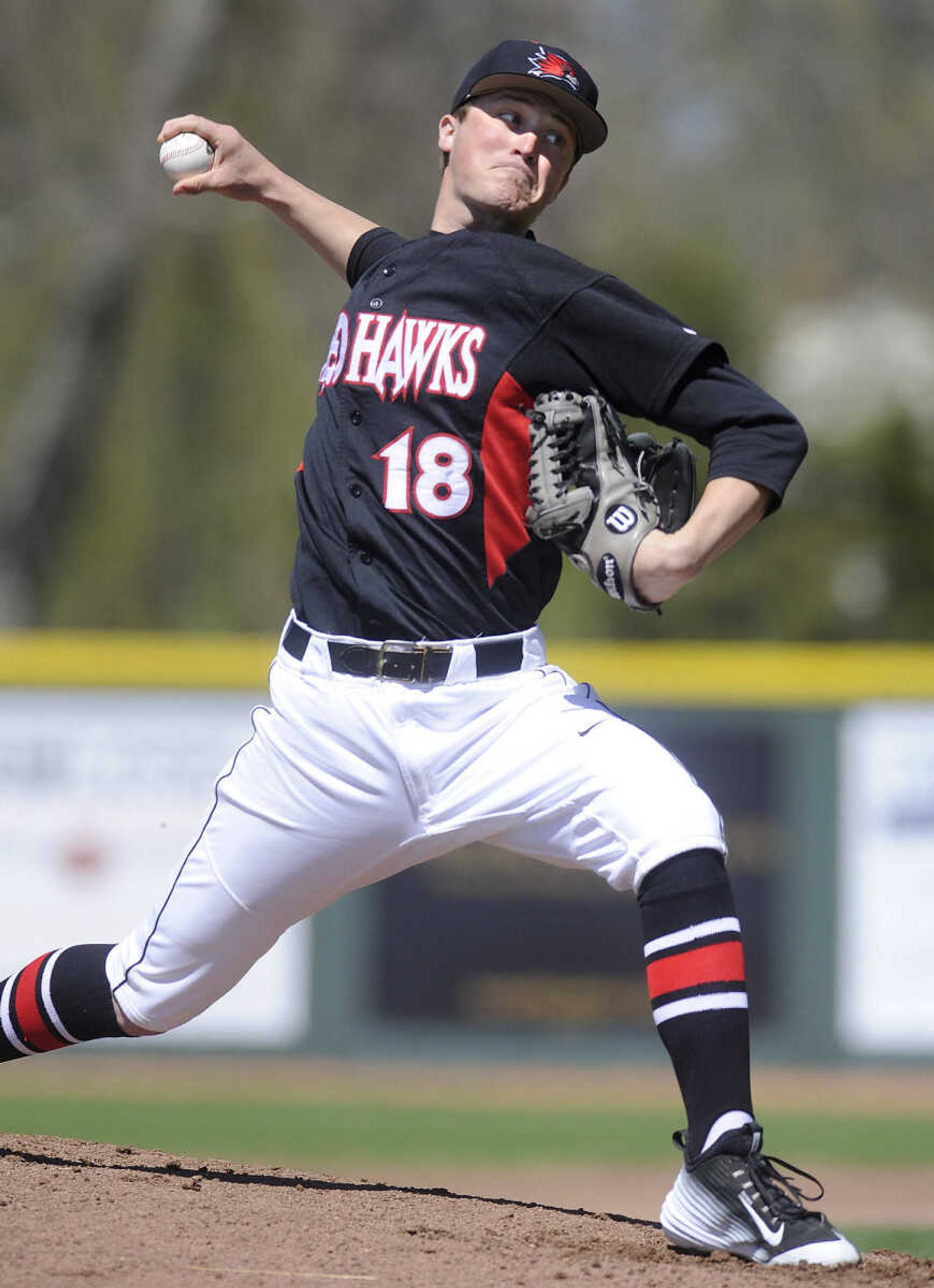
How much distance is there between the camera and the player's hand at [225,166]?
11.4 ft

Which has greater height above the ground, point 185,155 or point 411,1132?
point 185,155

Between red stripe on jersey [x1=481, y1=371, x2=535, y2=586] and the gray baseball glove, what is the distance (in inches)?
1.4

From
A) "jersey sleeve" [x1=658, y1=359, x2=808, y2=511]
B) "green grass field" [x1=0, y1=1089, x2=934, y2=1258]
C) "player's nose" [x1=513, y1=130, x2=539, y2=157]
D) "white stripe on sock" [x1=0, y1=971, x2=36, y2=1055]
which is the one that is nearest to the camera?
"jersey sleeve" [x1=658, y1=359, x2=808, y2=511]

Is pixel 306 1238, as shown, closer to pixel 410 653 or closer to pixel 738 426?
pixel 410 653

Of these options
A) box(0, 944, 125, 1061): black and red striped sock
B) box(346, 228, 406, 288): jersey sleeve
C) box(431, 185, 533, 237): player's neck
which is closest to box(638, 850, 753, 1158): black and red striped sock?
box(0, 944, 125, 1061): black and red striped sock

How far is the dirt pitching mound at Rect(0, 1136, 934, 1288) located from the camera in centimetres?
279

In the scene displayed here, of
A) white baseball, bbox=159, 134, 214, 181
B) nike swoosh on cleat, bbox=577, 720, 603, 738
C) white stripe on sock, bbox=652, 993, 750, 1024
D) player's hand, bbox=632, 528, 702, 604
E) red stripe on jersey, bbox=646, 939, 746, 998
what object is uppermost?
white baseball, bbox=159, 134, 214, 181

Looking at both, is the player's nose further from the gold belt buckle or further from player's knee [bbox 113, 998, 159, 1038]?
player's knee [bbox 113, 998, 159, 1038]

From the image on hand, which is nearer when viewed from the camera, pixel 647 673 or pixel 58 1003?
pixel 58 1003

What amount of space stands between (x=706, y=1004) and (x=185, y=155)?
1807 mm

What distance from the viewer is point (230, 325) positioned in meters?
13.6

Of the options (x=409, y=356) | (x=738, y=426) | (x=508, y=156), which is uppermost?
(x=508, y=156)

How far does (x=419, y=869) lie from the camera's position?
854cm

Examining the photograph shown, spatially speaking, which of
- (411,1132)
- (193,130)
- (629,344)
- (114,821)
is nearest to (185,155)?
(193,130)
